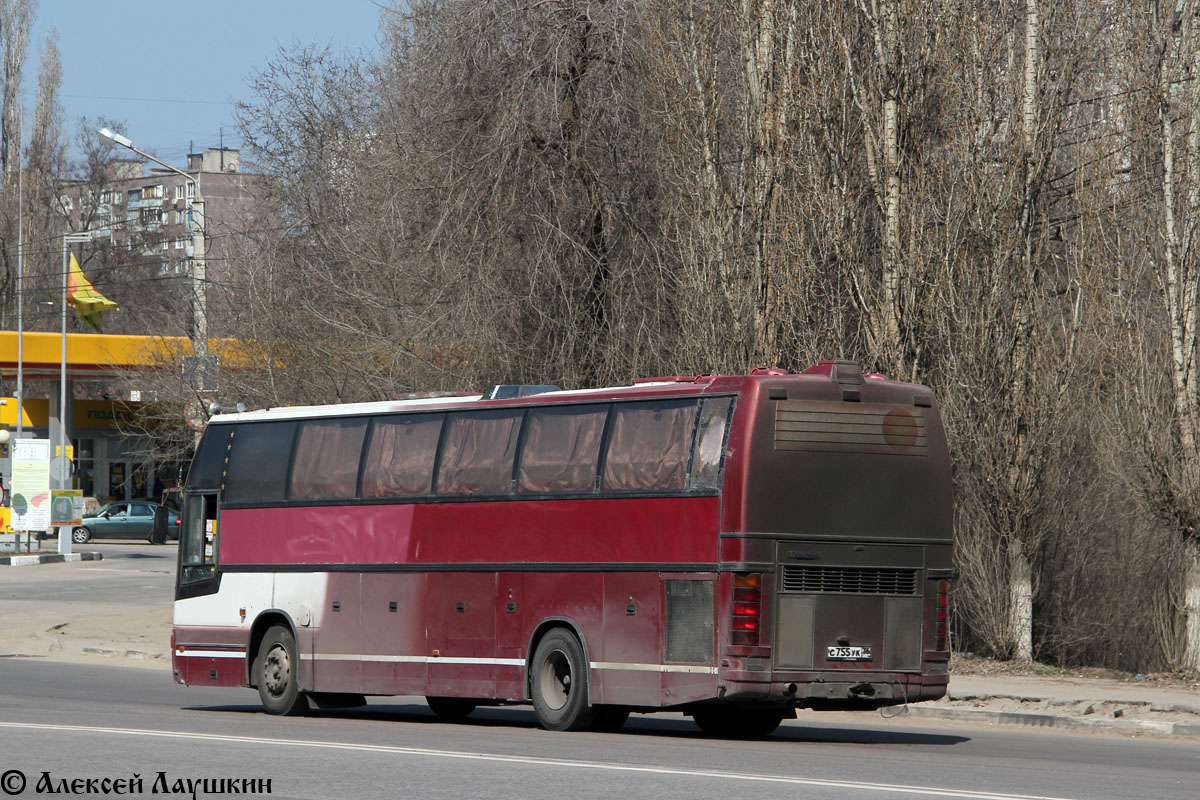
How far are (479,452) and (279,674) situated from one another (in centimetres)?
349

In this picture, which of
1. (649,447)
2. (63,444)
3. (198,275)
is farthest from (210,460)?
(63,444)

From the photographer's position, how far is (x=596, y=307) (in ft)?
84.9

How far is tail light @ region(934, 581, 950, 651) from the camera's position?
1405 cm

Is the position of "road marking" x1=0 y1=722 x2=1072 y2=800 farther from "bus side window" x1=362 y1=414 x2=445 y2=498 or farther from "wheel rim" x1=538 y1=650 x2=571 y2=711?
"bus side window" x1=362 y1=414 x2=445 y2=498

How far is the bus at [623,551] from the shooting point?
13445 mm

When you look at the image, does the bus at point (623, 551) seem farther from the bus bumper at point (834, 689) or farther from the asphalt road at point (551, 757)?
the asphalt road at point (551, 757)

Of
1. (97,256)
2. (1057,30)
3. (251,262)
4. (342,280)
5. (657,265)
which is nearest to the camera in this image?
(1057,30)

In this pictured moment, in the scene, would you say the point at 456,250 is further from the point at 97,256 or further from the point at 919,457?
the point at 97,256

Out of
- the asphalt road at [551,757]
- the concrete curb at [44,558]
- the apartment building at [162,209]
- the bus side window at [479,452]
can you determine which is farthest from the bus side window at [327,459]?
the concrete curb at [44,558]

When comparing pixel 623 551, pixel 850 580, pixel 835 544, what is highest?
pixel 835 544

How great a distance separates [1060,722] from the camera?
1636 centimetres

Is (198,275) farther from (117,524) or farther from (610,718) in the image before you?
(117,524)

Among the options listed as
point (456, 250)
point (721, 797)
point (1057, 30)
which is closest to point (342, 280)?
point (456, 250)

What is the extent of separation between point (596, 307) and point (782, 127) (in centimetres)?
398
